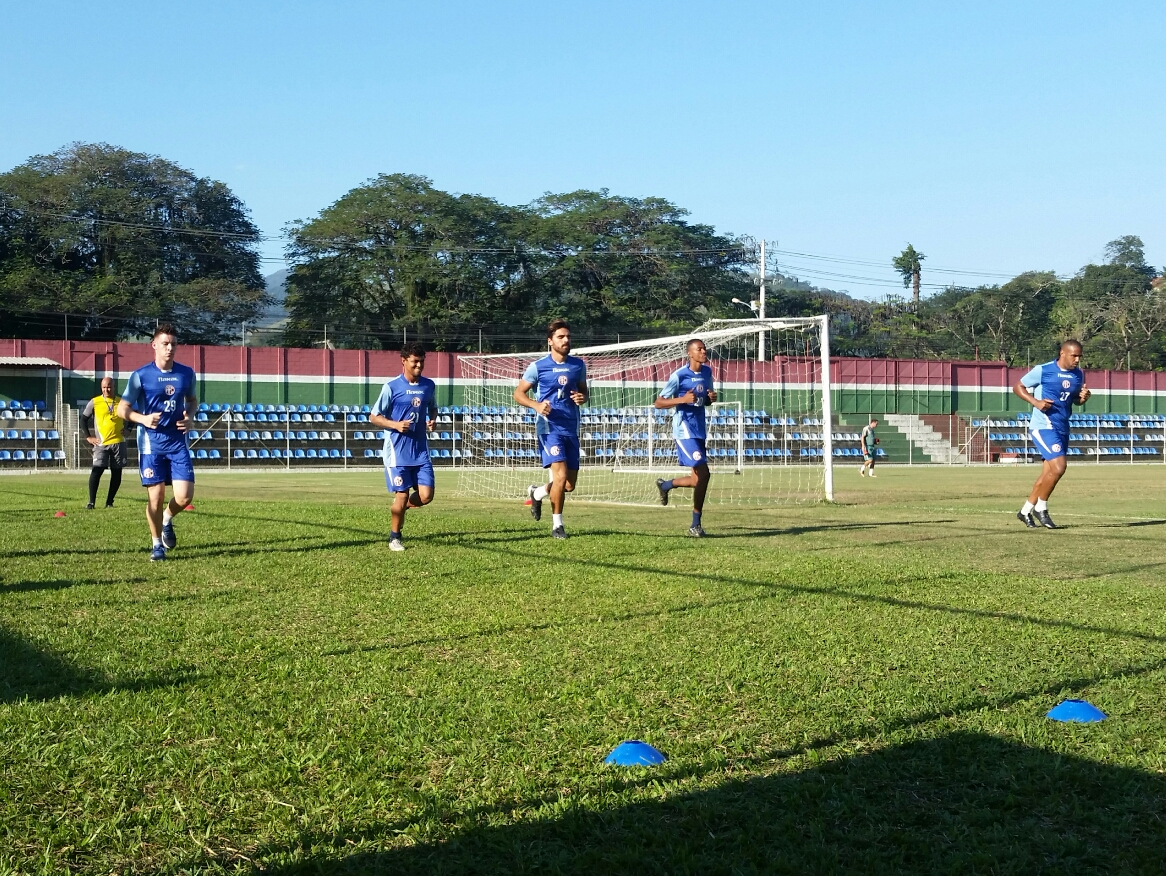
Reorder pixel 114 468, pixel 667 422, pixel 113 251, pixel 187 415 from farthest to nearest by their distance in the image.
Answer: pixel 113 251 < pixel 667 422 < pixel 114 468 < pixel 187 415

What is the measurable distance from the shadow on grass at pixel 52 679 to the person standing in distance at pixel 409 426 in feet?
17.2

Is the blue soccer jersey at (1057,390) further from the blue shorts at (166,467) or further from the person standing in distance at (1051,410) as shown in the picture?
the blue shorts at (166,467)

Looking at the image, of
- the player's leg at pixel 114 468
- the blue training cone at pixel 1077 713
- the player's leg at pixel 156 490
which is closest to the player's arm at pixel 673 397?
the player's leg at pixel 156 490

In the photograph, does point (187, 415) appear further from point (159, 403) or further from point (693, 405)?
point (693, 405)

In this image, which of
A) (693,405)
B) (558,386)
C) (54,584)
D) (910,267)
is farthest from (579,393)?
(910,267)

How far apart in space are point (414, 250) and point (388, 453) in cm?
5763

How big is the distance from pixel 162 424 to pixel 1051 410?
385 inches

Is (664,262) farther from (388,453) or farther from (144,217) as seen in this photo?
(388,453)

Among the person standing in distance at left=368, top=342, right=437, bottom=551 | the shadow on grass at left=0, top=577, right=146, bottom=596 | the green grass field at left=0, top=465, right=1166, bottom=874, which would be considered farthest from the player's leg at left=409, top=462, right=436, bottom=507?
the shadow on grass at left=0, top=577, right=146, bottom=596

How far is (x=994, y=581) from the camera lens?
8117 mm

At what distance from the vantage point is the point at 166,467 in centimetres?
989

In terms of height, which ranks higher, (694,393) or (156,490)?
(694,393)

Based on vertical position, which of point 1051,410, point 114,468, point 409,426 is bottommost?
point 114,468

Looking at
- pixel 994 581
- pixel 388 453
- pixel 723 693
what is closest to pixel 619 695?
pixel 723 693
